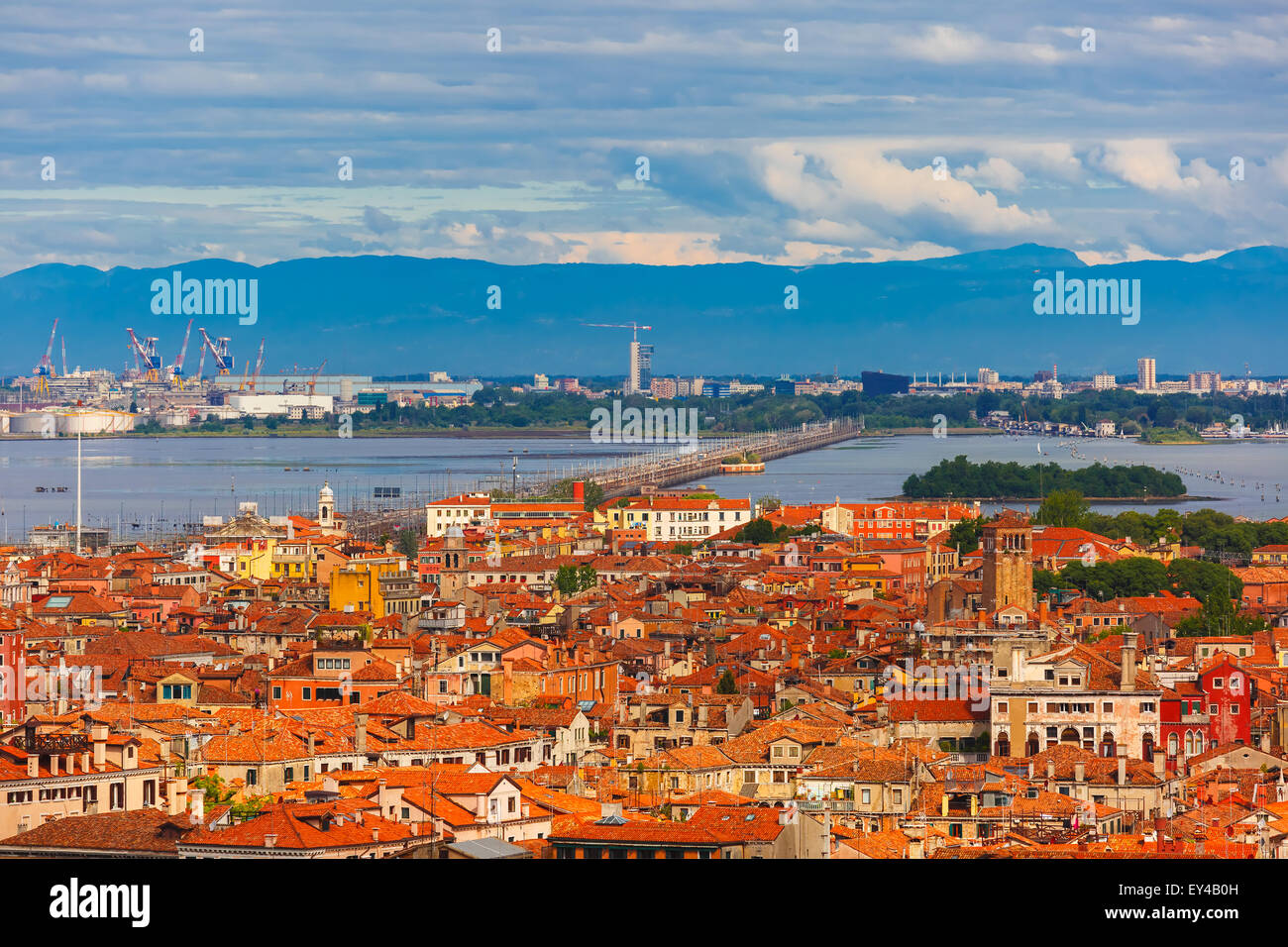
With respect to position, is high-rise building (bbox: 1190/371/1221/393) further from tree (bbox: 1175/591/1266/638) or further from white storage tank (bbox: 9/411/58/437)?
tree (bbox: 1175/591/1266/638)

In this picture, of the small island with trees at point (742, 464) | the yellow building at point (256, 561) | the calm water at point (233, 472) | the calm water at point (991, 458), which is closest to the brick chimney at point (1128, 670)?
the yellow building at point (256, 561)

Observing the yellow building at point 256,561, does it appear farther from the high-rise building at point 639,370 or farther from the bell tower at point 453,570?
the high-rise building at point 639,370

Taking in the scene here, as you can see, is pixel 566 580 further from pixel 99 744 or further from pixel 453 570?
pixel 99 744

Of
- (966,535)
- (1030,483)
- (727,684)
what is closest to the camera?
(727,684)

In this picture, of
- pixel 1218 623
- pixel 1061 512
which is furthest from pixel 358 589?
pixel 1061 512

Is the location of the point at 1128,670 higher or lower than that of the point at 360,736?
higher
